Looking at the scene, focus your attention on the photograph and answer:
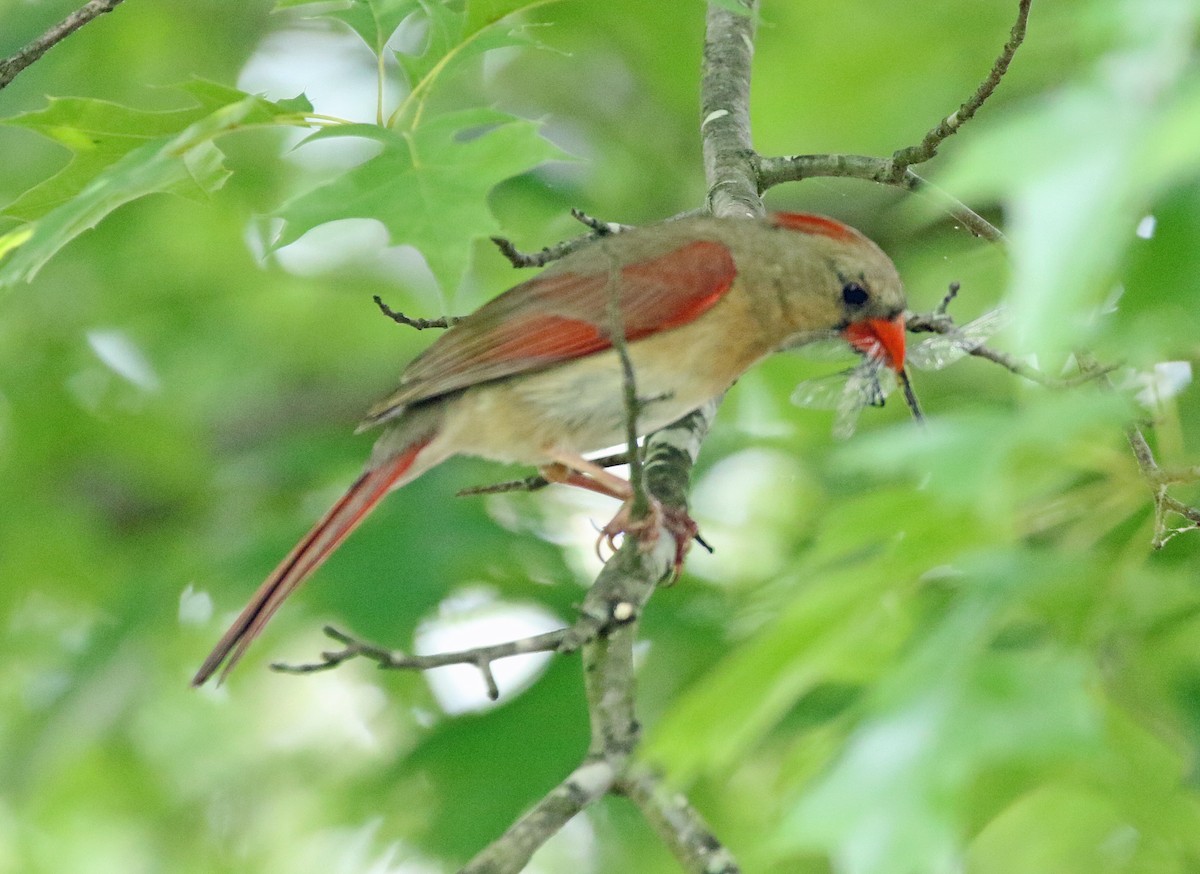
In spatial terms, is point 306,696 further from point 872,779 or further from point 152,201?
point 872,779

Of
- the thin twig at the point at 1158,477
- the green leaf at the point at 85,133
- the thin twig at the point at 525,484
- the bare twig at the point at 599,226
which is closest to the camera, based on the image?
the thin twig at the point at 1158,477

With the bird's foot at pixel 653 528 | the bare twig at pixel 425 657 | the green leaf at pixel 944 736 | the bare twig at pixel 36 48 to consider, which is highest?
the bare twig at pixel 36 48

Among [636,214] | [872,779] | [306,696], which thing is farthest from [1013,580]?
[306,696]

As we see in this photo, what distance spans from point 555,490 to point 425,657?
3630 mm

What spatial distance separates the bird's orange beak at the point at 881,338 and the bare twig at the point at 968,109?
63 centimetres

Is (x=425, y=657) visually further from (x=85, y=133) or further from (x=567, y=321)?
(x=567, y=321)

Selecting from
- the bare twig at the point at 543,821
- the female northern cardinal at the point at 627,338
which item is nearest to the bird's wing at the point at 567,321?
the female northern cardinal at the point at 627,338

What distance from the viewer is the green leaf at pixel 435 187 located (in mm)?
3238

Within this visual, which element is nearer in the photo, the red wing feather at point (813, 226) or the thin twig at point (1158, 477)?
the thin twig at point (1158, 477)

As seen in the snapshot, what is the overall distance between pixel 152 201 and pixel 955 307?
3.92 meters

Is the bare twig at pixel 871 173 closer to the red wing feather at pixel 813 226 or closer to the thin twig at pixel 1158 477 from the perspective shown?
the red wing feather at pixel 813 226

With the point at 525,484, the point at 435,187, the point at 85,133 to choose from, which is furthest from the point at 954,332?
the point at 85,133

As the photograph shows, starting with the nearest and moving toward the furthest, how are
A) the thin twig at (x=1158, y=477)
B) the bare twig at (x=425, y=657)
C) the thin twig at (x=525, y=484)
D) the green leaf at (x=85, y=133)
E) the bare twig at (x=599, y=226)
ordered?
the bare twig at (x=425, y=657)
the thin twig at (x=1158, y=477)
the green leaf at (x=85, y=133)
the thin twig at (x=525, y=484)
the bare twig at (x=599, y=226)

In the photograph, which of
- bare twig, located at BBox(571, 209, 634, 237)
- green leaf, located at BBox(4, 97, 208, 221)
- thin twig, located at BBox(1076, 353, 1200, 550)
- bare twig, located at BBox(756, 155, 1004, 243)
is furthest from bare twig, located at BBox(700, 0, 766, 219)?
green leaf, located at BBox(4, 97, 208, 221)
